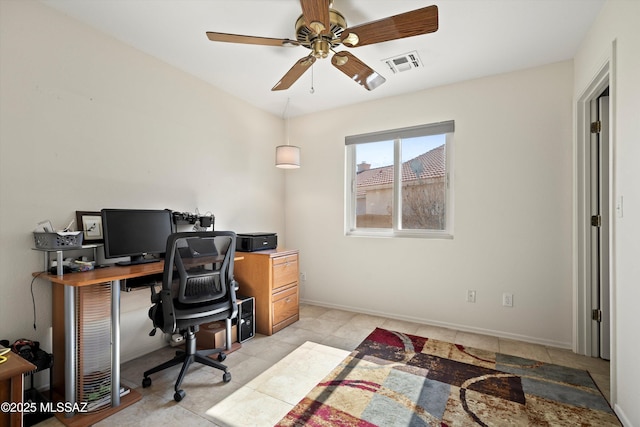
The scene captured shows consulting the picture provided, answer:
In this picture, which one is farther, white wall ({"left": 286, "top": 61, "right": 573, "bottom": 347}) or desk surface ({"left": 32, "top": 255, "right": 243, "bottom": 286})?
white wall ({"left": 286, "top": 61, "right": 573, "bottom": 347})

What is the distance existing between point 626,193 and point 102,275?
10.3ft

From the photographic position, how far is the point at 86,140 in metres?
2.29

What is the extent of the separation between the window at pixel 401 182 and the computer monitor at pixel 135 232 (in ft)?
7.18

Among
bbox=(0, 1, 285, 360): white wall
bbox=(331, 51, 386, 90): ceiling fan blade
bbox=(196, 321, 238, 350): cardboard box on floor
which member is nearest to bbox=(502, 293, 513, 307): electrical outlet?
bbox=(331, 51, 386, 90): ceiling fan blade

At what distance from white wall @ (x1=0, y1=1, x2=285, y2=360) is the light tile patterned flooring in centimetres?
66

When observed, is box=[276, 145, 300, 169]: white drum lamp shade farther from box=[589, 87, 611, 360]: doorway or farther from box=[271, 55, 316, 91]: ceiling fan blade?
box=[589, 87, 611, 360]: doorway

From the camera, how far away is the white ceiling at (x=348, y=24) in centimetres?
206

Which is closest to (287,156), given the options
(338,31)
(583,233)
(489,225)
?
(338,31)

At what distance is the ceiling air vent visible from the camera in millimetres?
2691

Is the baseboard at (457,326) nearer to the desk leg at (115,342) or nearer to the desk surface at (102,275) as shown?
the desk surface at (102,275)

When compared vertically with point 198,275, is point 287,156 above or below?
above

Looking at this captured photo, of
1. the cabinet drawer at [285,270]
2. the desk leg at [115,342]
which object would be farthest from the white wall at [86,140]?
the cabinet drawer at [285,270]

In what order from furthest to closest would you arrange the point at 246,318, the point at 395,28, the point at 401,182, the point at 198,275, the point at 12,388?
the point at 401,182 → the point at 246,318 → the point at 198,275 → the point at 395,28 → the point at 12,388

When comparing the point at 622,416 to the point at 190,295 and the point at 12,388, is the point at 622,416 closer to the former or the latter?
the point at 190,295
